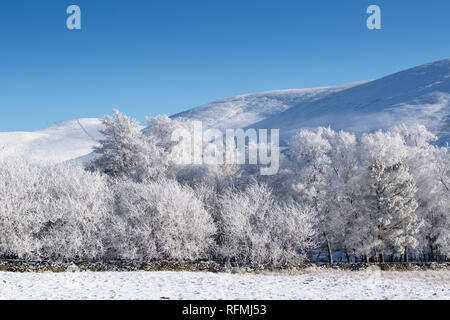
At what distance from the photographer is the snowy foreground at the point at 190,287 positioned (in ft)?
54.5

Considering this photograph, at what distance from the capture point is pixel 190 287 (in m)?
19.0

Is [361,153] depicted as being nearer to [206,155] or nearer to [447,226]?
[447,226]

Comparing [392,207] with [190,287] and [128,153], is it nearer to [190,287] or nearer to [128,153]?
[190,287]

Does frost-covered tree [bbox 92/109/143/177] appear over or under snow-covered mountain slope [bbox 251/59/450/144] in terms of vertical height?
under

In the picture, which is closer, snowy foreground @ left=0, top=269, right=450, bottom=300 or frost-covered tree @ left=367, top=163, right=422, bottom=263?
snowy foreground @ left=0, top=269, right=450, bottom=300

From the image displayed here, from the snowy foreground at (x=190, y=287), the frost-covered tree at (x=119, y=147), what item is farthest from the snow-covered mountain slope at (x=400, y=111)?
the snowy foreground at (x=190, y=287)

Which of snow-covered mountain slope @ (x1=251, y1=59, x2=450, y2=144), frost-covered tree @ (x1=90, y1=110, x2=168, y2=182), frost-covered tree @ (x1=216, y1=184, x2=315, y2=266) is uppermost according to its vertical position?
snow-covered mountain slope @ (x1=251, y1=59, x2=450, y2=144)

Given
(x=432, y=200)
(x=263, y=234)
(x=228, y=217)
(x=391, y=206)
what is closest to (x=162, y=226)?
(x=228, y=217)

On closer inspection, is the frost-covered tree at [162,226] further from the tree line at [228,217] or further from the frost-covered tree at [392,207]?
the frost-covered tree at [392,207]

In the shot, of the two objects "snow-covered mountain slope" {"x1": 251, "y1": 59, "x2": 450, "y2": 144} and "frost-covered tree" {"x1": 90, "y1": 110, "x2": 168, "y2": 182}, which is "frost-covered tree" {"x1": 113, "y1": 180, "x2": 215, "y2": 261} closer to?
"frost-covered tree" {"x1": 90, "y1": 110, "x2": 168, "y2": 182}

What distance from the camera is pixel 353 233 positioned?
109 feet

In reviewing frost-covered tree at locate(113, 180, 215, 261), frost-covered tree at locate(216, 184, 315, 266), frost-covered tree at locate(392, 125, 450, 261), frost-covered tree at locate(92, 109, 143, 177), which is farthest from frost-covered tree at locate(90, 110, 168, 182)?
frost-covered tree at locate(392, 125, 450, 261)

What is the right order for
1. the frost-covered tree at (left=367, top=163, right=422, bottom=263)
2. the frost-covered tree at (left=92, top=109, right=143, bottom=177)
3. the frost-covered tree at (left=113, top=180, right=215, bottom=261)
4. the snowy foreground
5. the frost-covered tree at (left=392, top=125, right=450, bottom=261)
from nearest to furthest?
the snowy foreground
the frost-covered tree at (left=113, top=180, right=215, bottom=261)
the frost-covered tree at (left=367, top=163, right=422, bottom=263)
the frost-covered tree at (left=392, top=125, right=450, bottom=261)
the frost-covered tree at (left=92, top=109, right=143, bottom=177)

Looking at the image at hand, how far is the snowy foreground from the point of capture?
54.5 ft
